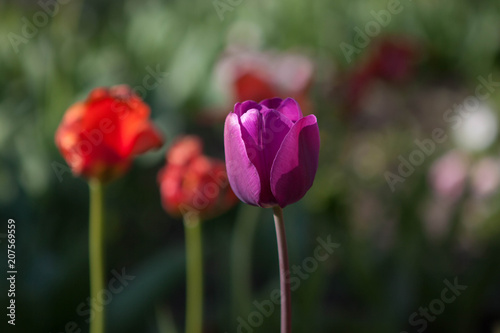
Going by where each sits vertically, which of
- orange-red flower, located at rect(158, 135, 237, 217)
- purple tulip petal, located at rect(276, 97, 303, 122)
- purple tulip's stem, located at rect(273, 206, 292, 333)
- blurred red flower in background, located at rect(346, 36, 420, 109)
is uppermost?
blurred red flower in background, located at rect(346, 36, 420, 109)

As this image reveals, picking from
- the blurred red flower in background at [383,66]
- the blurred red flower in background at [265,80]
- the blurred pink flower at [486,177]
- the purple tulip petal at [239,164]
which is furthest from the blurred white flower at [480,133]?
the purple tulip petal at [239,164]

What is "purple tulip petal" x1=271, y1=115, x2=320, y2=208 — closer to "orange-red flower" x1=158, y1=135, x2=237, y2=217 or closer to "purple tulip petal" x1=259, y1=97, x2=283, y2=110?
"purple tulip petal" x1=259, y1=97, x2=283, y2=110

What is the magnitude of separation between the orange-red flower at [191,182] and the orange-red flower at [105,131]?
4.0 inches

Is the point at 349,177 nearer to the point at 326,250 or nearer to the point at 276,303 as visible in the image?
the point at 326,250

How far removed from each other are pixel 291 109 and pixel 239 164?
7 cm

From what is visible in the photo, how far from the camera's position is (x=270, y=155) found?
1.71ft

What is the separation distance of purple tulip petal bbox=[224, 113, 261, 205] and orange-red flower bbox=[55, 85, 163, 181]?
7.8 inches

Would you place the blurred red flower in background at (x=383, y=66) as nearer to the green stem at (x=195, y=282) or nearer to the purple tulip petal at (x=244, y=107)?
the green stem at (x=195, y=282)

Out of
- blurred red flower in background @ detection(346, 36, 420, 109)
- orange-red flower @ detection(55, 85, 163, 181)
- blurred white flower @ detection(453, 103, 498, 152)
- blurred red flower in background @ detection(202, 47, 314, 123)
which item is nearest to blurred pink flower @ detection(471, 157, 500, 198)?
blurred white flower @ detection(453, 103, 498, 152)

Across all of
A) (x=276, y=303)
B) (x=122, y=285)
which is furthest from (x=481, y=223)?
(x=122, y=285)

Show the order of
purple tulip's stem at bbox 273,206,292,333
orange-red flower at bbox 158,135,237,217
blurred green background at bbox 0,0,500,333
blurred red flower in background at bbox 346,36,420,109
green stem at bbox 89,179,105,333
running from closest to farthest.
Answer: purple tulip's stem at bbox 273,206,292,333 < green stem at bbox 89,179,105,333 < orange-red flower at bbox 158,135,237,217 < blurred green background at bbox 0,0,500,333 < blurred red flower in background at bbox 346,36,420,109

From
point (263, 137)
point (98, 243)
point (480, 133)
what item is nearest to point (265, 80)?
point (480, 133)

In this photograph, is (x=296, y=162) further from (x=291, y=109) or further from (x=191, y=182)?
(x=191, y=182)

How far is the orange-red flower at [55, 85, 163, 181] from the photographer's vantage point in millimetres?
694
